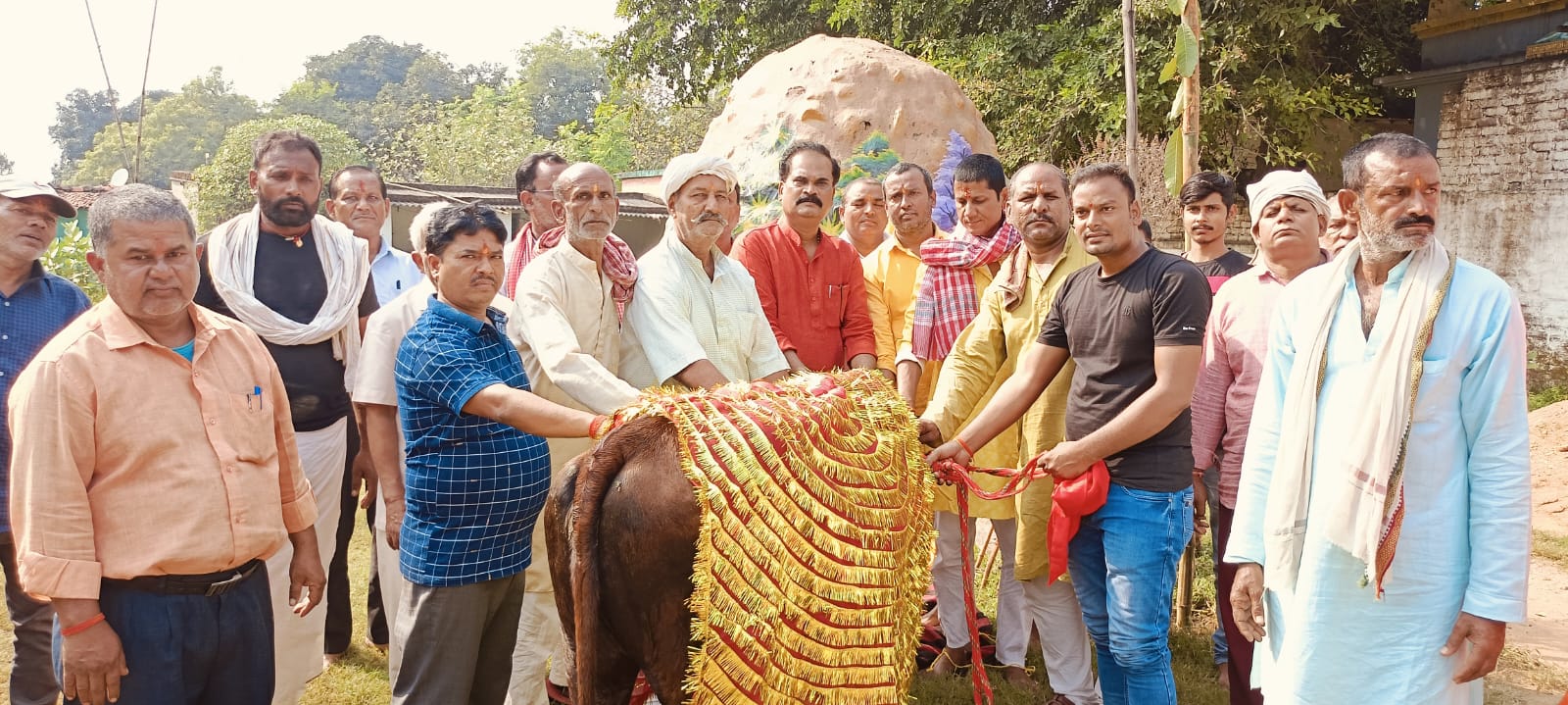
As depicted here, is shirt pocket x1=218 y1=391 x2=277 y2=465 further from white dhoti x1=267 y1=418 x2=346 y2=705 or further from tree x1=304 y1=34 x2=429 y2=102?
tree x1=304 y1=34 x2=429 y2=102

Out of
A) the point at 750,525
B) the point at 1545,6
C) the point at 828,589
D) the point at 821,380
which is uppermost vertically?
the point at 1545,6

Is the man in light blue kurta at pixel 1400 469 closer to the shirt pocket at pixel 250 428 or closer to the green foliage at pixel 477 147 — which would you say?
the shirt pocket at pixel 250 428

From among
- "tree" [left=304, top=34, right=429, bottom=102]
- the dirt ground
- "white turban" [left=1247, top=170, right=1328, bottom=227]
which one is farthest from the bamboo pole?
"tree" [left=304, top=34, right=429, bottom=102]

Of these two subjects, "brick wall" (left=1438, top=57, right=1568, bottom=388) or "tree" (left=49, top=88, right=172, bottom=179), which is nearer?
"brick wall" (left=1438, top=57, right=1568, bottom=388)

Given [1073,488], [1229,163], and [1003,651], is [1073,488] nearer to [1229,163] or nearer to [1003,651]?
[1003,651]

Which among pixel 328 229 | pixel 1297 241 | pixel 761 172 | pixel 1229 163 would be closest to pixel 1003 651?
pixel 1297 241

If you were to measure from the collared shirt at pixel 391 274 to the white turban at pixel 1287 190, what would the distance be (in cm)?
391

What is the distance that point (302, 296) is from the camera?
14.0ft

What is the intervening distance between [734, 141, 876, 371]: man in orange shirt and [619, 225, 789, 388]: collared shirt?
0.59 m

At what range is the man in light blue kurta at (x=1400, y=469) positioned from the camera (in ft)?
7.80


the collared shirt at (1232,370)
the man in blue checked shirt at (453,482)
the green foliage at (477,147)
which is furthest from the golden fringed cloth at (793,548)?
the green foliage at (477,147)

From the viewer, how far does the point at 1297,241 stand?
396 centimetres

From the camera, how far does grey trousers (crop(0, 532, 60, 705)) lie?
11.6ft

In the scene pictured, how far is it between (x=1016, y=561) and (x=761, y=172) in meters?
4.68
